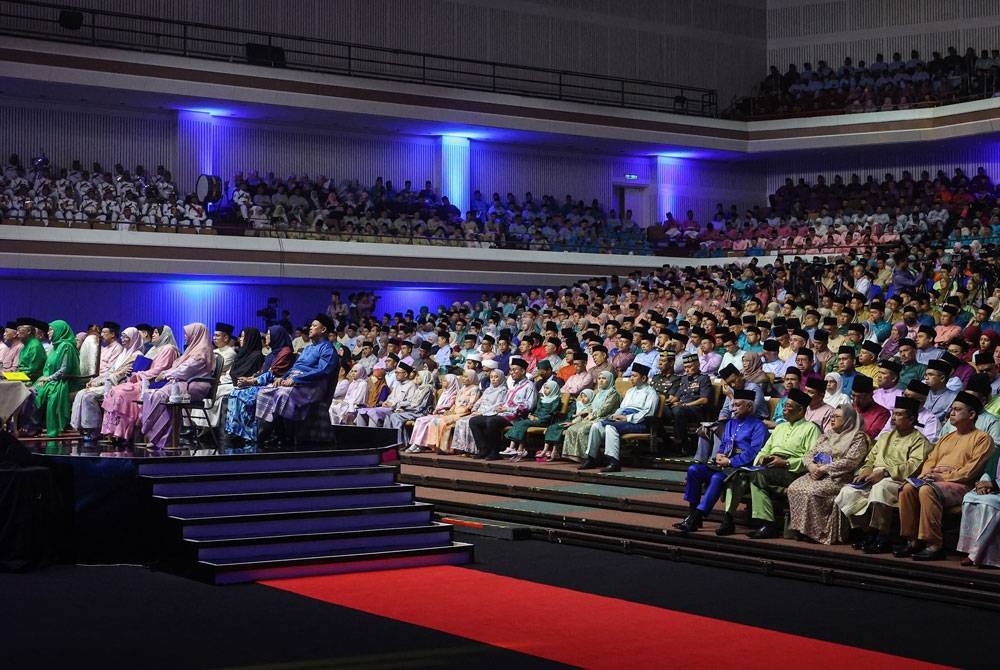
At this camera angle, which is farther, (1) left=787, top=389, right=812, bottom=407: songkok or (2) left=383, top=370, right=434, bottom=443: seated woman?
(2) left=383, top=370, right=434, bottom=443: seated woman

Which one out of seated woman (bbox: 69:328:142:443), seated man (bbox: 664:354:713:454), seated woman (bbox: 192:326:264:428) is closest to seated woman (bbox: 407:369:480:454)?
seated man (bbox: 664:354:713:454)

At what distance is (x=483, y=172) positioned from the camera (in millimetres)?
26531

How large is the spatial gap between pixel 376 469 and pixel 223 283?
1427 centimetres

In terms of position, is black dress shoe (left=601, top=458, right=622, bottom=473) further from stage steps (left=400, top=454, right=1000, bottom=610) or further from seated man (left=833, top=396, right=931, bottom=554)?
seated man (left=833, top=396, right=931, bottom=554)

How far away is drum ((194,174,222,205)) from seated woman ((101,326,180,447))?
10.8 metres

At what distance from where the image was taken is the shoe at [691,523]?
29.5 ft

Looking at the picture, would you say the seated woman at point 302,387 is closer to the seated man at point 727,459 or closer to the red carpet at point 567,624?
the red carpet at point 567,624

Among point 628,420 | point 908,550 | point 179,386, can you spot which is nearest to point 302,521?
point 179,386

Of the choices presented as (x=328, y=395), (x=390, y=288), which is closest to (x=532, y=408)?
(x=328, y=395)

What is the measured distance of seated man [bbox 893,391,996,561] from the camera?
25.4 ft

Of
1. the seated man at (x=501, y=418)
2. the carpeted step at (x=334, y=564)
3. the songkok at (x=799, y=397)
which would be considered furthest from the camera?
the seated man at (x=501, y=418)

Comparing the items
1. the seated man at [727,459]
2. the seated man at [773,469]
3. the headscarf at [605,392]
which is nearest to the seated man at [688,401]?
the headscarf at [605,392]

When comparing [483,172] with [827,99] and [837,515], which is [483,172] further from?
[837,515]

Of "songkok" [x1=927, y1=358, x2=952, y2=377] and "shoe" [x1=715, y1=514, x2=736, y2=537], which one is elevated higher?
"songkok" [x1=927, y1=358, x2=952, y2=377]
